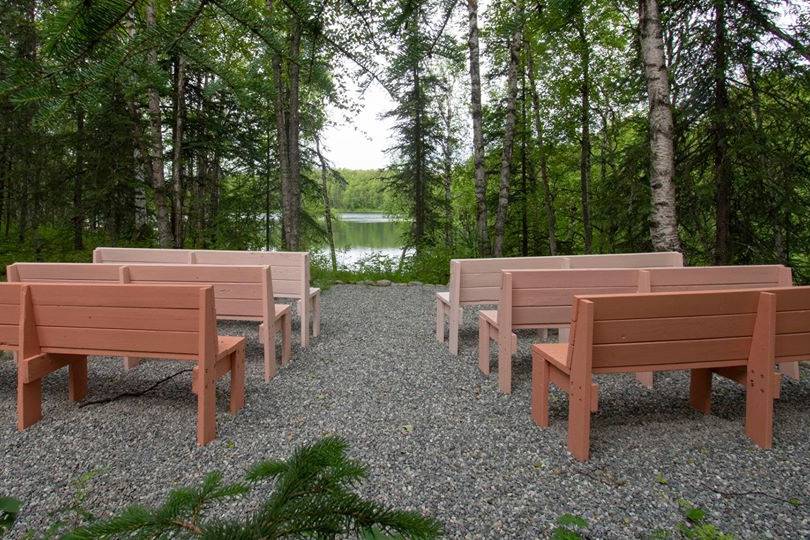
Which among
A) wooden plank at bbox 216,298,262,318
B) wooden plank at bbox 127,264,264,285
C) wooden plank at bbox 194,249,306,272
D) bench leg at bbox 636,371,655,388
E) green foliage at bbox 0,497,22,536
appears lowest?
bench leg at bbox 636,371,655,388

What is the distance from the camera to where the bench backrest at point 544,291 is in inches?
136

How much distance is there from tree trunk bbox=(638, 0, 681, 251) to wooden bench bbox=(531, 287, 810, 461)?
7.64ft

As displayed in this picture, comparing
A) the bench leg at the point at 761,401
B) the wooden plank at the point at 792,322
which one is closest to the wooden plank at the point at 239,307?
the bench leg at the point at 761,401

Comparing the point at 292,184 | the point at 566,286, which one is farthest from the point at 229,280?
the point at 292,184

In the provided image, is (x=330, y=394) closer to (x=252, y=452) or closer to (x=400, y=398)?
(x=400, y=398)

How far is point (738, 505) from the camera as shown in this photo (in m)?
2.09

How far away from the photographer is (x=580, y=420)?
254cm

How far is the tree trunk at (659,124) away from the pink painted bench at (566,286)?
1.17m

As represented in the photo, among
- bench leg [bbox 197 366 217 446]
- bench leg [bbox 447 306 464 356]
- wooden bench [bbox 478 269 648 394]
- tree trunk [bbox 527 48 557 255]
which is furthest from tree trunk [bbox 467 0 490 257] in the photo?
bench leg [bbox 197 366 217 446]

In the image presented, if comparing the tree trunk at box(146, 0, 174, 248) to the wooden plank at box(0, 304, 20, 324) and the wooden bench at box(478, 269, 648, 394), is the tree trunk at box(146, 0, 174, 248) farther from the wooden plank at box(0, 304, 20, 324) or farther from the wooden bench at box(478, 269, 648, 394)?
the wooden bench at box(478, 269, 648, 394)

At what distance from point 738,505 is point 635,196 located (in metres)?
5.09

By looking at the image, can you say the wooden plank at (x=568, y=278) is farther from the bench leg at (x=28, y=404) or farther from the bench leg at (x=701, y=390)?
the bench leg at (x=28, y=404)

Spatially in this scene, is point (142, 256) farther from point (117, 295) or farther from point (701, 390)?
point (701, 390)

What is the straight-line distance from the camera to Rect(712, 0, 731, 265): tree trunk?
19.2 ft
